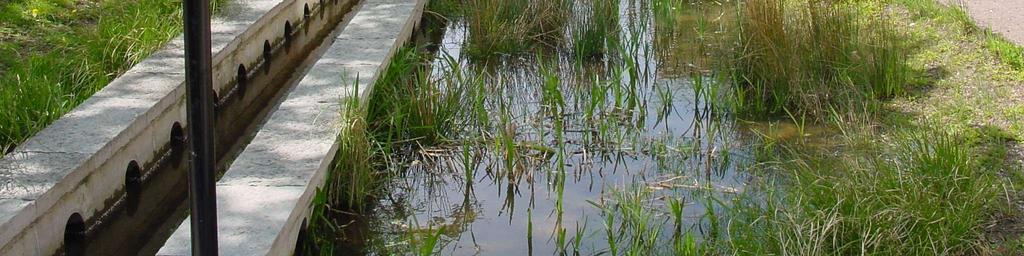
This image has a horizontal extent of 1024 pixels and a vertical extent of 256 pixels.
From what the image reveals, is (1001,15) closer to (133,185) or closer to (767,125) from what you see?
(767,125)

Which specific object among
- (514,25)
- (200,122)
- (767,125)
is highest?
(200,122)

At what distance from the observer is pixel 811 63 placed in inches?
225

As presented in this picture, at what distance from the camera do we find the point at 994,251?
3809 millimetres

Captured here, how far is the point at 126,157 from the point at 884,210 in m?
2.43

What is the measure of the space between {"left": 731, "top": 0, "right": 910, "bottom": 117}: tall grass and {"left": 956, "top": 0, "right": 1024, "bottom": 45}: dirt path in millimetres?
860

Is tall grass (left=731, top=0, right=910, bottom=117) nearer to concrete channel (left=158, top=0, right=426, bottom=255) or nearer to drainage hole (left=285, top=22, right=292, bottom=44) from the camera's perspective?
concrete channel (left=158, top=0, right=426, bottom=255)

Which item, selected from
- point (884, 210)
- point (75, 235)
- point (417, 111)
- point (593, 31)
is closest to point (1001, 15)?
point (593, 31)

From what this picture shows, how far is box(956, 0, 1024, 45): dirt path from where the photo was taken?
6.61 meters

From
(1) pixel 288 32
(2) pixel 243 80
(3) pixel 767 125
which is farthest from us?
(1) pixel 288 32

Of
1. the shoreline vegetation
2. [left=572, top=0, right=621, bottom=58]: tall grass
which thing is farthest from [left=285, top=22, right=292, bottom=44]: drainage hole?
[left=572, top=0, right=621, bottom=58]: tall grass

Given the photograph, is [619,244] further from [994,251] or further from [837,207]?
[994,251]

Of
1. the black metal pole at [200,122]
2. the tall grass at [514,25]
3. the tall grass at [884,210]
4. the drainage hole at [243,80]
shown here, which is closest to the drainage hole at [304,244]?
the tall grass at [884,210]

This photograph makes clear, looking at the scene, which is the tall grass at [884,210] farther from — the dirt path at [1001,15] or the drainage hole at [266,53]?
the drainage hole at [266,53]

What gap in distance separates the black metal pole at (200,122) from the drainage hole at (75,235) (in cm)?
182
